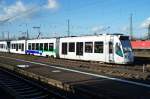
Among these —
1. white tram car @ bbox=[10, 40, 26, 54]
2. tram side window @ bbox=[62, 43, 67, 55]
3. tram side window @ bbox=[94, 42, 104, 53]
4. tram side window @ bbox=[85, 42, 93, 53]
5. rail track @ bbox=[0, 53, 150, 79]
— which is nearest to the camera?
rail track @ bbox=[0, 53, 150, 79]

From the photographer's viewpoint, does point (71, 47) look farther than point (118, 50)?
Yes

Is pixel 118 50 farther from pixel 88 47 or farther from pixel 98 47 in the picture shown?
pixel 88 47

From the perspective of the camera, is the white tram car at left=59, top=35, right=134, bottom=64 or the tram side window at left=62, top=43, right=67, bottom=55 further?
the tram side window at left=62, top=43, right=67, bottom=55

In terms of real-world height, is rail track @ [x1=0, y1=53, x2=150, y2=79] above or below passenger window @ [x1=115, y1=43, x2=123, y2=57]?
below

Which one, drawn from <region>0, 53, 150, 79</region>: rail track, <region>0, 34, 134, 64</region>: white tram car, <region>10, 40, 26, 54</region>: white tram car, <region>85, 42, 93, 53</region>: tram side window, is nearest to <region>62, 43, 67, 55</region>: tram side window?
<region>0, 34, 134, 64</region>: white tram car

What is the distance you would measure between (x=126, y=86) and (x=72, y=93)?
2.95 meters

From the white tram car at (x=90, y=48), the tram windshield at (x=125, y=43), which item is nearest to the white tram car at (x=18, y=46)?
the white tram car at (x=90, y=48)

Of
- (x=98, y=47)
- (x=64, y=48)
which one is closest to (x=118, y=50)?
(x=98, y=47)

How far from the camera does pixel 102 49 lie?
2964cm

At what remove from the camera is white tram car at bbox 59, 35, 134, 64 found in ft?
91.6

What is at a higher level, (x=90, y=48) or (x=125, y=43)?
(x=125, y=43)

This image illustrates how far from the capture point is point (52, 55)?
137 ft

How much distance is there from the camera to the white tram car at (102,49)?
27922 mm

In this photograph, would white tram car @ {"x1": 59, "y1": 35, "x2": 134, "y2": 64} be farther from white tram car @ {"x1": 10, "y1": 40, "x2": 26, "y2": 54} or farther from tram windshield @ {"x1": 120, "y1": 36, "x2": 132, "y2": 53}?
white tram car @ {"x1": 10, "y1": 40, "x2": 26, "y2": 54}
